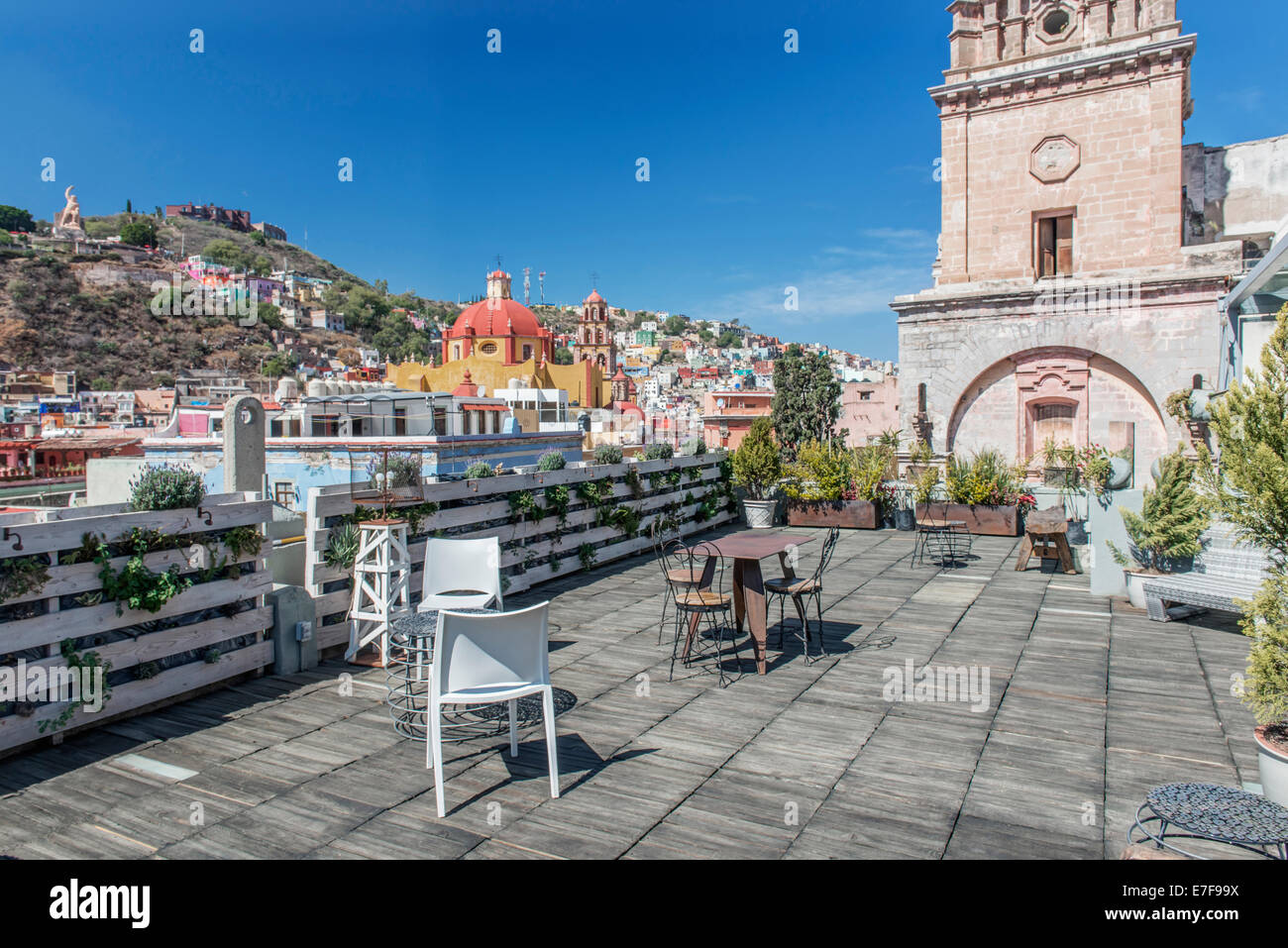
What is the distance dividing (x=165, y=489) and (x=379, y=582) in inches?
61.8

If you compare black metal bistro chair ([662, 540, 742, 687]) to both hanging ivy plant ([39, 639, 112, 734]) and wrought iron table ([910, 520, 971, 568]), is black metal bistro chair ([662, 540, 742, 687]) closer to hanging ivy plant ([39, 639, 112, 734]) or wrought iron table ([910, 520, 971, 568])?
hanging ivy plant ([39, 639, 112, 734])

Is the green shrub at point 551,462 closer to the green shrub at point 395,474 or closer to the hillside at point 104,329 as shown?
the green shrub at point 395,474

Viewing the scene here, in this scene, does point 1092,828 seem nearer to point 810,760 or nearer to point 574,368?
point 810,760

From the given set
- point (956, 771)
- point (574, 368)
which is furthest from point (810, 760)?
point (574, 368)

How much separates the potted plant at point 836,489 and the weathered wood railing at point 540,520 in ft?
4.59

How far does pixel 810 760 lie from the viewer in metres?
4.11

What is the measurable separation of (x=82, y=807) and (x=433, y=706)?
1.65m

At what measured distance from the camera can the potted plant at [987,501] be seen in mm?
11875

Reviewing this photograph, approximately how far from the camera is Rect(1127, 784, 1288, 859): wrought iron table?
2.42 metres

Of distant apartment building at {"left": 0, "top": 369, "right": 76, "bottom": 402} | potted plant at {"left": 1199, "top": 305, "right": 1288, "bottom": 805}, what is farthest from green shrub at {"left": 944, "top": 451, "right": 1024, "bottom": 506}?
distant apartment building at {"left": 0, "top": 369, "right": 76, "bottom": 402}

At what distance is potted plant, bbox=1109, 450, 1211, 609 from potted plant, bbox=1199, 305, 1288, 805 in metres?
3.91

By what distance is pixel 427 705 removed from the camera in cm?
457

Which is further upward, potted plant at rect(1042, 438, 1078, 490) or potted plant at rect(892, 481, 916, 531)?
potted plant at rect(1042, 438, 1078, 490)
